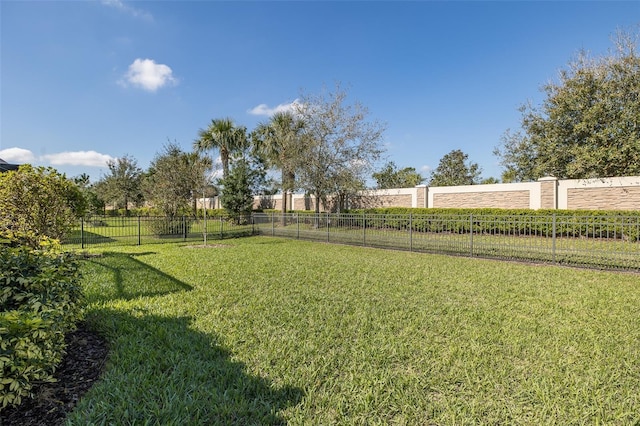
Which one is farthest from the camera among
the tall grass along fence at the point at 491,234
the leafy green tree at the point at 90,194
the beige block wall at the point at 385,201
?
the leafy green tree at the point at 90,194

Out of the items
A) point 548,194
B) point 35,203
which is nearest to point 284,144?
point 35,203

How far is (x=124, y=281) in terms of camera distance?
5734mm

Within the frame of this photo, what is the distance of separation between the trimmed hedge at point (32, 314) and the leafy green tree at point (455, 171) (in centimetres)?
4329

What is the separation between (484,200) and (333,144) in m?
8.64

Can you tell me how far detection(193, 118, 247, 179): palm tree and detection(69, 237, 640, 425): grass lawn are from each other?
20.2m

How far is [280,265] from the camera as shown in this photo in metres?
7.60

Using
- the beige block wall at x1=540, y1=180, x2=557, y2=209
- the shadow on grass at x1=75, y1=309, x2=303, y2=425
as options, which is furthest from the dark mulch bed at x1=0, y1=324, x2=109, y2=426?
the beige block wall at x1=540, y1=180, x2=557, y2=209

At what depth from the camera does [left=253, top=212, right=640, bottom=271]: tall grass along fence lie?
7.35 metres

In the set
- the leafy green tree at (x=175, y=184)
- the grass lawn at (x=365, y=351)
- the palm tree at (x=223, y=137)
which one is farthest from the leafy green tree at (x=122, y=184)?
the grass lawn at (x=365, y=351)

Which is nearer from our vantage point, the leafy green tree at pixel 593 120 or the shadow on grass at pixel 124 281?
the shadow on grass at pixel 124 281

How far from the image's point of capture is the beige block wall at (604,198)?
1215 cm

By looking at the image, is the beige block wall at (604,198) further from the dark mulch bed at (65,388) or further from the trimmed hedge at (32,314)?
the trimmed hedge at (32,314)

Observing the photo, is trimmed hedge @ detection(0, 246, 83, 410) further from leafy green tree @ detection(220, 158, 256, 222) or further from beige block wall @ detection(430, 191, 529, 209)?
leafy green tree @ detection(220, 158, 256, 222)

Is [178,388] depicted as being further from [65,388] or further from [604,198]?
[604,198]
